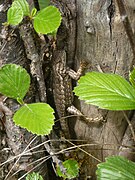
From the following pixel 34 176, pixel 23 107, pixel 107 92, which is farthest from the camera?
pixel 34 176

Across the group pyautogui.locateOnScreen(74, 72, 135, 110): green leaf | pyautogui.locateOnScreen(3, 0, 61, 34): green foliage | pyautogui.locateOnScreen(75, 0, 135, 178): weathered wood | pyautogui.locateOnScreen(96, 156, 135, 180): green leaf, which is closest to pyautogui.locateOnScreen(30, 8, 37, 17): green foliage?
pyautogui.locateOnScreen(3, 0, 61, 34): green foliage

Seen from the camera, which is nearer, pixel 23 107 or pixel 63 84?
pixel 23 107

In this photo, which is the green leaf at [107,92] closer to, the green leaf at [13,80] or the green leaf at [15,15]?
the green leaf at [13,80]

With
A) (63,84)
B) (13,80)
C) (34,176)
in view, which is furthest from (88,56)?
(34,176)

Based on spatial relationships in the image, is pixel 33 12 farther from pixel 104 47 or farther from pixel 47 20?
pixel 104 47

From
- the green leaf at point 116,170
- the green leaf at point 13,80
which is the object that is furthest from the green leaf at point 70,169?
the green leaf at point 13,80

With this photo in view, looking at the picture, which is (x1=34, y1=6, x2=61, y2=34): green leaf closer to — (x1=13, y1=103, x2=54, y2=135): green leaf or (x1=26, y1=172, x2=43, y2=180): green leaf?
(x1=13, y1=103, x2=54, y2=135): green leaf
